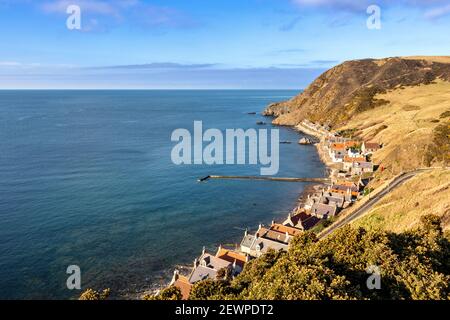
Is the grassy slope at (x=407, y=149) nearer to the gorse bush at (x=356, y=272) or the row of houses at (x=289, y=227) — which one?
the row of houses at (x=289, y=227)

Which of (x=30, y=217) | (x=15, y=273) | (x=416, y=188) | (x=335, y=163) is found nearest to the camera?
(x=15, y=273)

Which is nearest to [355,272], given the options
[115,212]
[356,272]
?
[356,272]

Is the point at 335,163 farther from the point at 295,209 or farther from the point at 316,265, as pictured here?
the point at 316,265

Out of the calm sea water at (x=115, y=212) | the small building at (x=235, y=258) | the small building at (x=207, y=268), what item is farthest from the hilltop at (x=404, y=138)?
the calm sea water at (x=115, y=212)

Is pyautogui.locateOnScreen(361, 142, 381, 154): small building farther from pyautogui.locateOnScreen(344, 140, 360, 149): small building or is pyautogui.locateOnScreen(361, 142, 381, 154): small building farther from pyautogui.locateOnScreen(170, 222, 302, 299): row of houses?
pyautogui.locateOnScreen(170, 222, 302, 299): row of houses

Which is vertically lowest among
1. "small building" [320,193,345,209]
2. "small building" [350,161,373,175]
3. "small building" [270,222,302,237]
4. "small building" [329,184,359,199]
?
"small building" [270,222,302,237]

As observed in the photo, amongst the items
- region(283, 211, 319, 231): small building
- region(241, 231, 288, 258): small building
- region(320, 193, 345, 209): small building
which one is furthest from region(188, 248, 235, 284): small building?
region(320, 193, 345, 209): small building
